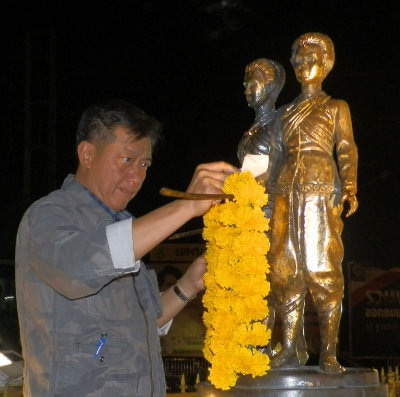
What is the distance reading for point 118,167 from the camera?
3.35 m

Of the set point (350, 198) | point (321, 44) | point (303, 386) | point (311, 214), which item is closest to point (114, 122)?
point (311, 214)

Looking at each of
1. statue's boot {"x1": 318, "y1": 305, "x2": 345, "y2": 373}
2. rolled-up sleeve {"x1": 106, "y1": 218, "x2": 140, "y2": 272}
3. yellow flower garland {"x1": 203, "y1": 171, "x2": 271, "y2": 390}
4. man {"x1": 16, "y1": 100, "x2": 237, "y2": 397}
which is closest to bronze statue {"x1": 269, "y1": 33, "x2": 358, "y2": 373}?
statue's boot {"x1": 318, "y1": 305, "x2": 345, "y2": 373}

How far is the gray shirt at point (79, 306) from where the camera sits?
2.89 m

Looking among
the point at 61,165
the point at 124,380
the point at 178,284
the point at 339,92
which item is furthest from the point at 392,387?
the point at 61,165

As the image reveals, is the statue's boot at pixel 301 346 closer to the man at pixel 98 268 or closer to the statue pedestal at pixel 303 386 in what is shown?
the statue pedestal at pixel 303 386

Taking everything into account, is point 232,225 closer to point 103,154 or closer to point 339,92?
point 103,154

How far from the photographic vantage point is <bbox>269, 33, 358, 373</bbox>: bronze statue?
4906mm

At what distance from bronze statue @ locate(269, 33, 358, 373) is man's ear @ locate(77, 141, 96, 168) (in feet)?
6.02

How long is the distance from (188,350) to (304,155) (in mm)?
11455

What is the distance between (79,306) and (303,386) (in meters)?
1.96

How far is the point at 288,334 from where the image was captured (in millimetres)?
5004

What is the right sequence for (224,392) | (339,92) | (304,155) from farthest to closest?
1. (339,92)
2. (304,155)
3. (224,392)

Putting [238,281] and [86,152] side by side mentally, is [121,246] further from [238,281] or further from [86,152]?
[238,281]

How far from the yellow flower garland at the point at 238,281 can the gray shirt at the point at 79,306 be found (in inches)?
33.4
